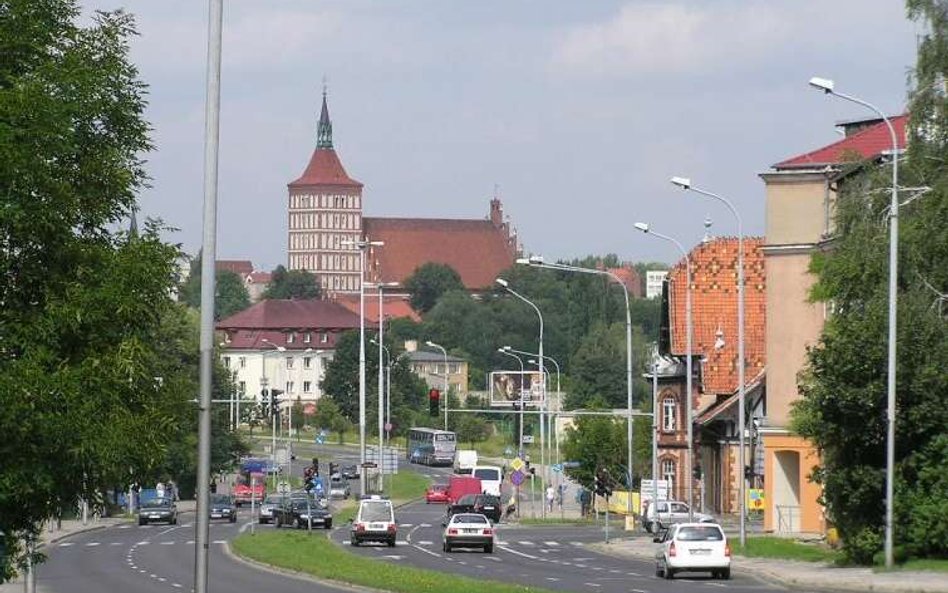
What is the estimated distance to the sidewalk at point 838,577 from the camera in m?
36.4

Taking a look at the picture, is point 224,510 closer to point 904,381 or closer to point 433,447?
point 904,381

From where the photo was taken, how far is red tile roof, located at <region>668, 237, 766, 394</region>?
89.6 m

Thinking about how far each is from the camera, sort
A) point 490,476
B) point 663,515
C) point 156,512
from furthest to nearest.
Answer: point 490,476
point 156,512
point 663,515

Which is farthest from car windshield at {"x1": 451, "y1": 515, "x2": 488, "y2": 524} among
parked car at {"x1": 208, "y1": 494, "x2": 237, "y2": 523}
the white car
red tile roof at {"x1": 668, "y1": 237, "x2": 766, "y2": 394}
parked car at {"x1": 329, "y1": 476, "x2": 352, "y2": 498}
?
parked car at {"x1": 329, "y1": 476, "x2": 352, "y2": 498}

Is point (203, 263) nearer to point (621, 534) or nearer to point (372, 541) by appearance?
point (372, 541)

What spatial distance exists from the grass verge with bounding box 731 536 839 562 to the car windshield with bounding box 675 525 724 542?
3805 mm

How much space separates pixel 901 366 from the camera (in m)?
44.1

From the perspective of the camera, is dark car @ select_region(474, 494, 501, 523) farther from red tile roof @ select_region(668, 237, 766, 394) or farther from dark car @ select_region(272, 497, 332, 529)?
red tile roof @ select_region(668, 237, 766, 394)

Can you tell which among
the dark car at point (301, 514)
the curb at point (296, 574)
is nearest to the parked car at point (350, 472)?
the dark car at point (301, 514)

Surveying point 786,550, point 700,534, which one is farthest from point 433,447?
point 700,534

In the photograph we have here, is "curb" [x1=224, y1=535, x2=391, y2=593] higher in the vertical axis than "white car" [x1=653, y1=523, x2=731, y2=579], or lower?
lower

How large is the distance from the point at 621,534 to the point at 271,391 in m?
13.5

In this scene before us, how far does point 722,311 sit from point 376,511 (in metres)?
32.5

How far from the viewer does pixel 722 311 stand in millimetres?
92125
